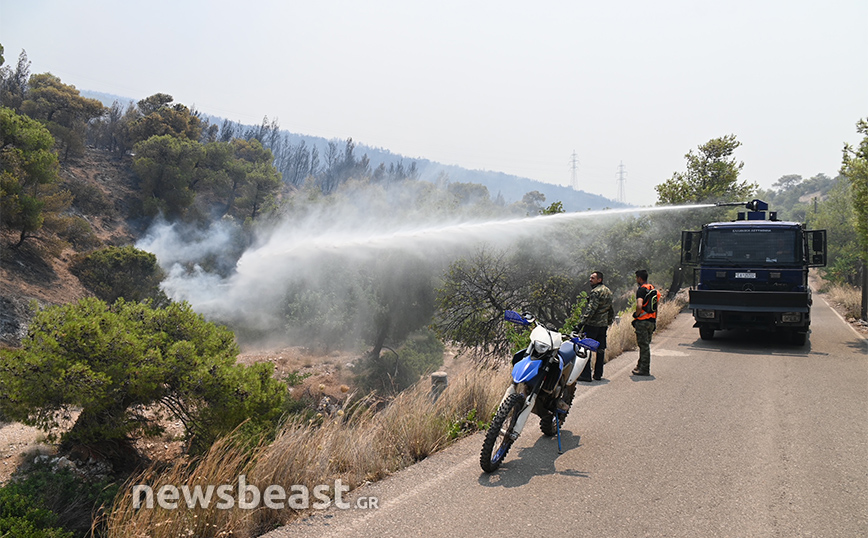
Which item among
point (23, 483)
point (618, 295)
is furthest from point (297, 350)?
point (23, 483)

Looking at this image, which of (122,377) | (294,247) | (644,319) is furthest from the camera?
(294,247)

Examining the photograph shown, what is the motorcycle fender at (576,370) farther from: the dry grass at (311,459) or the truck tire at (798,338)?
the truck tire at (798,338)

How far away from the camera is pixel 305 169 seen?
120562 mm

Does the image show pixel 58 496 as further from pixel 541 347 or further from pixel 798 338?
pixel 798 338

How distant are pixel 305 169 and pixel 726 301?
377ft

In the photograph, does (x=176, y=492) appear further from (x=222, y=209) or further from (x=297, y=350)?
(x=222, y=209)

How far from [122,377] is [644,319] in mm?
9129

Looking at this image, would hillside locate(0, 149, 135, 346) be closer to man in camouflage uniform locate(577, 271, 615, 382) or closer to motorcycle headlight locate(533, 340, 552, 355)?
man in camouflage uniform locate(577, 271, 615, 382)

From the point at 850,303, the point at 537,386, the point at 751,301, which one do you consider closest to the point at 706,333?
the point at 751,301

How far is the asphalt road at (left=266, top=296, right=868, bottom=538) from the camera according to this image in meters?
A: 3.90

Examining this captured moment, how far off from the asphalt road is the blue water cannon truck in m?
3.83

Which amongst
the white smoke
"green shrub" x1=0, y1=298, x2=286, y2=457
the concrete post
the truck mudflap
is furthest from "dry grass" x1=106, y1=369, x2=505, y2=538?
the white smoke

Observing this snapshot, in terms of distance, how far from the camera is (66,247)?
1454 inches

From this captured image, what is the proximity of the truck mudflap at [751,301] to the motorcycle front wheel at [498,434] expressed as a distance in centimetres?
917
